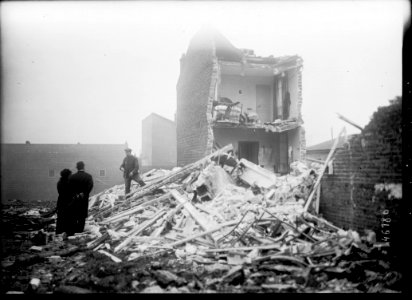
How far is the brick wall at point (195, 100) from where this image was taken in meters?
16.2

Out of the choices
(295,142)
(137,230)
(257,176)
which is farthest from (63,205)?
(295,142)

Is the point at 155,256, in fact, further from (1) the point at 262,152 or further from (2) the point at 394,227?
(1) the point at 262,152

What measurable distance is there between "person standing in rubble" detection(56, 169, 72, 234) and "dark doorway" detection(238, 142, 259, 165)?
11756 millimetres

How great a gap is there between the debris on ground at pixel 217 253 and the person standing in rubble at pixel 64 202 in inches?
18.0

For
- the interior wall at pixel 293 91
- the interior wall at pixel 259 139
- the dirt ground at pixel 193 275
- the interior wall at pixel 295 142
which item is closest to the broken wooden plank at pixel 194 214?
the dirt ground at pixel 193 275

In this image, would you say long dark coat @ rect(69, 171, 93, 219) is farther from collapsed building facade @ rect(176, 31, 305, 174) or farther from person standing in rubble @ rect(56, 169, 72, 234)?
collapsed building facade @ rect(176, 31, 305, 174)

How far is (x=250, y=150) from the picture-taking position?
1866 centimetres

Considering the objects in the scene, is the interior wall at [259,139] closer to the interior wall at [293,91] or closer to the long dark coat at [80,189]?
the interior wall at [293,91]

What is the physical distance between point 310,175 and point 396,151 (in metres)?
2.99

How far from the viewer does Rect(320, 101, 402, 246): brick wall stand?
5.54 meters

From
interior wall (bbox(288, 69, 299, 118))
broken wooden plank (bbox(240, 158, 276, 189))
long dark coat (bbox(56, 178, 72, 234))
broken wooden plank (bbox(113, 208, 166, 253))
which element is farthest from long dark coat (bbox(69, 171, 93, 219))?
interior wall (bbox(288, 69, 299, 118))

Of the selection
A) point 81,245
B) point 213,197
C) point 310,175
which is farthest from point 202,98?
point 81,245

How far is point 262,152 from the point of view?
Result: 61.0ft

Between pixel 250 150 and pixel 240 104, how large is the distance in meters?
3.32
